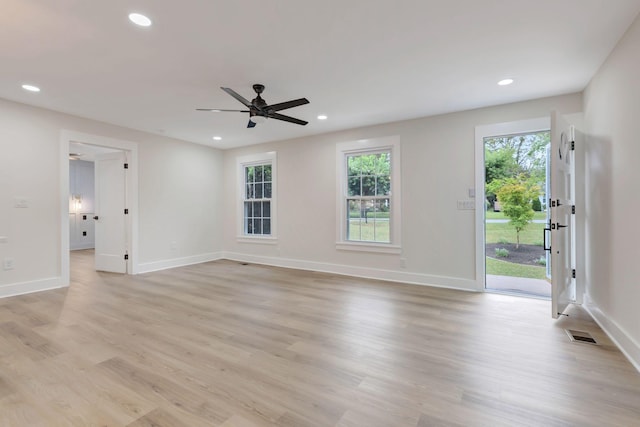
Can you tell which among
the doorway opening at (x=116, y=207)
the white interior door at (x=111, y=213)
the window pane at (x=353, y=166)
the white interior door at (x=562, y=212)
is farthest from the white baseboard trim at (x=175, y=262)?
the white interior door at (x=562, y=212)

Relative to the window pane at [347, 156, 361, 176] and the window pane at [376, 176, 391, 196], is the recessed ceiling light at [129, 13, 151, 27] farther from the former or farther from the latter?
the window pane at [376, 176, 391, 196]

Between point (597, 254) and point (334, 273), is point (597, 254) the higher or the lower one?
the higher one

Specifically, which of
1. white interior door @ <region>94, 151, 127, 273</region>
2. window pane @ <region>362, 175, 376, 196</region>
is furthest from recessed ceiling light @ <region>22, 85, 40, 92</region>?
window pane @ <region>362, 175, 376, 196</region>

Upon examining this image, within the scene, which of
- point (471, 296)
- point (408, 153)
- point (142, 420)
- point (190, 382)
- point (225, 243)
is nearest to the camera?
point (142, 420)

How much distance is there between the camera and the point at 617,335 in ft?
8.30

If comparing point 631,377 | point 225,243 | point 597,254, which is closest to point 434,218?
point 597,254

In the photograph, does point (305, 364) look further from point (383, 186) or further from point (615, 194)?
point (383, 186)

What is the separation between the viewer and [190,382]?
77.7 inches

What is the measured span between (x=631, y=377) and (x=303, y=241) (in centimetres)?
461

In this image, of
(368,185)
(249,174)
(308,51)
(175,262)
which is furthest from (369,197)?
(175,262)

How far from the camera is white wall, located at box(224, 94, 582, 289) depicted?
4297mm

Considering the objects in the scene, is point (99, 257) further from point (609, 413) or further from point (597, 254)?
point (597, 254)

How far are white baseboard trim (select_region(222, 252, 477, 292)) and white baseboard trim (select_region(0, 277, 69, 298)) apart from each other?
317 centimetres

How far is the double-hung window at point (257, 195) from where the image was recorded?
6383mm
